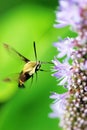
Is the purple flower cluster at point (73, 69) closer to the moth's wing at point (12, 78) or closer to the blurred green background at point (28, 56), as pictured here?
the moth's wing at point (12, 78)

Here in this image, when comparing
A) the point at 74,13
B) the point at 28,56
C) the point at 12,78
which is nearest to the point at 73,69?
the point at 74,13

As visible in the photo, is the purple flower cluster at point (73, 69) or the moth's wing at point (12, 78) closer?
the purple flower cluster at point (73, 69)

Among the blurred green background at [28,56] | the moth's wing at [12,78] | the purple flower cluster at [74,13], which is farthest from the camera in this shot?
the blurred green background at [28,56]

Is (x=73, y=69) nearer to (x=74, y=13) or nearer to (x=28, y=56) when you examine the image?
(x=74, y=13)

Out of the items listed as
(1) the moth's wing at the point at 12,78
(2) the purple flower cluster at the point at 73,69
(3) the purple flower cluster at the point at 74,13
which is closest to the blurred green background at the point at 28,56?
(1) the moth's wing at the point at 12,78

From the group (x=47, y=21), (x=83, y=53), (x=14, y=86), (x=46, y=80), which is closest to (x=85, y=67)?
(x=83, y=53)

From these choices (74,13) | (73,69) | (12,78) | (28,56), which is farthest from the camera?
(28,56)

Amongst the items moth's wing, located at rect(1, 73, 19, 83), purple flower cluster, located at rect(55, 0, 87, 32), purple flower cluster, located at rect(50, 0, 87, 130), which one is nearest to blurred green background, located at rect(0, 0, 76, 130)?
moth's wing, located at rect(1, 73, 19, 83)
